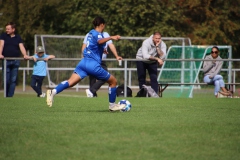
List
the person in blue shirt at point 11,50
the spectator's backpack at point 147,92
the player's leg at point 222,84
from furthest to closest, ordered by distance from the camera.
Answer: the player's leg at point 222,84 < the spectator's backpack at point 147,92 < the person in blue shirt at point 11,50

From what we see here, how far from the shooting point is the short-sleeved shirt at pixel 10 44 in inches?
794

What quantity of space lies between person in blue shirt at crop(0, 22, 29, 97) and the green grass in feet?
19.9

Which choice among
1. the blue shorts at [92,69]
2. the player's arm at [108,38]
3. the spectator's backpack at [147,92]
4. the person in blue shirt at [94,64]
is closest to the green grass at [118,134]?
the person in blue shirt at [94,64]

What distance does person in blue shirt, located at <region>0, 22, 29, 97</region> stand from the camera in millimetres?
20094

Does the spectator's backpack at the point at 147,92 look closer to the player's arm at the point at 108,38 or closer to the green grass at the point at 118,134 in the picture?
the green grass at the point at 118,134

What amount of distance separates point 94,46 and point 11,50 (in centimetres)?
730

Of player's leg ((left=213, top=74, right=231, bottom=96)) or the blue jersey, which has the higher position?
the blue jersey

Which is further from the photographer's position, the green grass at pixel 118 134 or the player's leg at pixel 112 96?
the player's leg at pixel 112 96

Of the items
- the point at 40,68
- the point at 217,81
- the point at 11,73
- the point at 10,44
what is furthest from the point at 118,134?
the point at 40,68

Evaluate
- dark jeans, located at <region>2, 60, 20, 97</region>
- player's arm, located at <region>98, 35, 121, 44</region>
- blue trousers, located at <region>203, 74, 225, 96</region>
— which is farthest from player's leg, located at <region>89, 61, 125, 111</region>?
blue trousers, located at <region>203, 74, 225, 96</region>

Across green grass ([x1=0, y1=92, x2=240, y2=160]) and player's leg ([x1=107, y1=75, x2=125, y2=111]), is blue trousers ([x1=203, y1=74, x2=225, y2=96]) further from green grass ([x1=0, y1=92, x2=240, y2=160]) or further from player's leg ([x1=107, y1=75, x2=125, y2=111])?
player's leg ([x1=107, y1=75, x2=125, y2=111])

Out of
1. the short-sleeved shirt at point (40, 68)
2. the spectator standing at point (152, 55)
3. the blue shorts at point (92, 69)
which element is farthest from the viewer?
the short-sleeved shirt at point (40, 68)

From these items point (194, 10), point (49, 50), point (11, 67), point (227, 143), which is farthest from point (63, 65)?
point (227, 143)

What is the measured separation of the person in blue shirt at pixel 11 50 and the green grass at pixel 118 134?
6.07m
